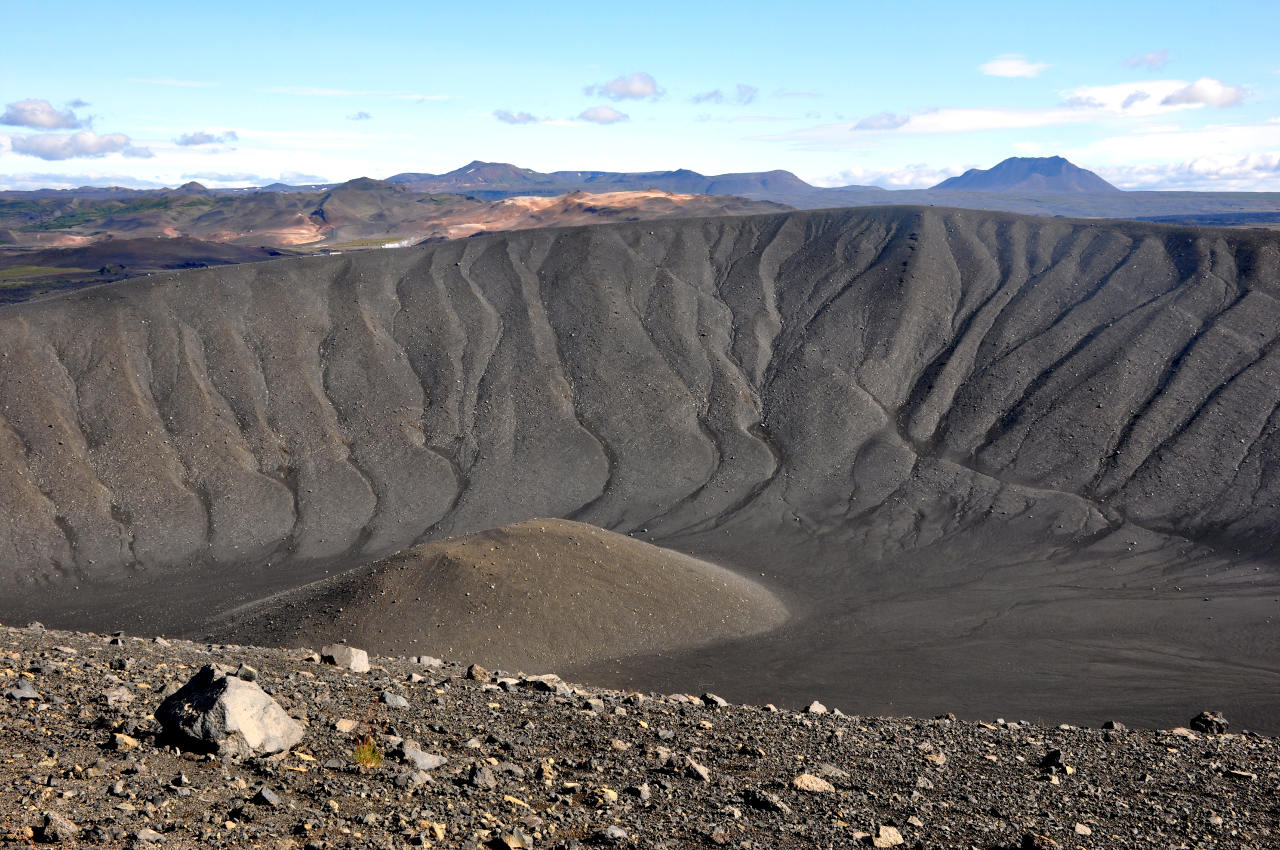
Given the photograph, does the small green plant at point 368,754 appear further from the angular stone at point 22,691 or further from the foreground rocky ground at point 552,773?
the angular stone at point 22,691

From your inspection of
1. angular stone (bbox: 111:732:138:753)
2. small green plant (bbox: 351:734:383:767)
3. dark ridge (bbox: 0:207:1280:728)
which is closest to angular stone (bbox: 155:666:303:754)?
angular stone (bbox: 111:732:138:753)

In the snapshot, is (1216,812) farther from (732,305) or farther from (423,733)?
(732,305)

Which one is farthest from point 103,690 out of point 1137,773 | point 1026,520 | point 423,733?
point 1026,520

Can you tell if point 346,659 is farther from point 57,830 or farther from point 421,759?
point 57,830

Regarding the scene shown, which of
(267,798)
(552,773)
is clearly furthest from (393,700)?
(267,798)

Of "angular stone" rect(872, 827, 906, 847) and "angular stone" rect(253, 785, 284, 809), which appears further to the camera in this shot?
"angular stone" rect(872, 827, 906, 847)

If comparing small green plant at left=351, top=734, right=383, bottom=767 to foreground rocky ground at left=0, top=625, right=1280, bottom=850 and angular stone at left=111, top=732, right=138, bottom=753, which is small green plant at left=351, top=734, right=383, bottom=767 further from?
angular stone at left=111, top=732, right=138, bottom=753
